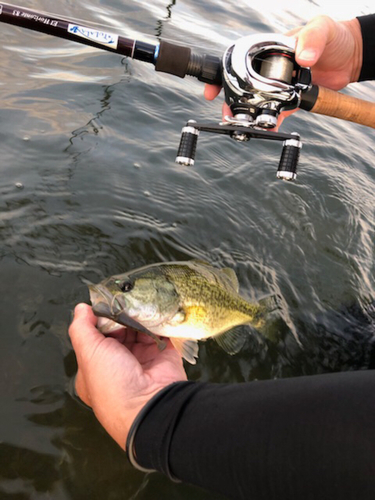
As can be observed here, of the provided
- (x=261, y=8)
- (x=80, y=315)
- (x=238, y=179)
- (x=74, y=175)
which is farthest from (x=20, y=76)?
(x=261, y=8)

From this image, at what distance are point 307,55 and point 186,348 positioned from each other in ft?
6.54

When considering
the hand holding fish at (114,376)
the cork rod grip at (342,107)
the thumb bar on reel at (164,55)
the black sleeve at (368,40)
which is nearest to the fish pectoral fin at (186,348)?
the hand holding fish at (114,376)

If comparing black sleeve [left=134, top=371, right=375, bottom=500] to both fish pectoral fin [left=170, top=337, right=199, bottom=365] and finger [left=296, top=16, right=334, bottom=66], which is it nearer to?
fish pectoral fin [left=170, top=337, right=199, bottom=365]

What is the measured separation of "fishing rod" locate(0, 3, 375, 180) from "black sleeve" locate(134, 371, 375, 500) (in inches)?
55.1

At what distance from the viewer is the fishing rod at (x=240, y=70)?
7.98 ft

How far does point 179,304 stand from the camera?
2.74 metres

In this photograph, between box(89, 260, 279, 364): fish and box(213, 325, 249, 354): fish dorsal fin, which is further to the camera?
box(213, 325, 249, 354): fish dorsal fin

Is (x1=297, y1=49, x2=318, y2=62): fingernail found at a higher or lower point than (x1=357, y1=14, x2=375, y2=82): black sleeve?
lower

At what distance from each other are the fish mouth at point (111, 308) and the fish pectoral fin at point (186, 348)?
0.47 metres

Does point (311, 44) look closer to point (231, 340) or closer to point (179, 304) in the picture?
point (179, 304)

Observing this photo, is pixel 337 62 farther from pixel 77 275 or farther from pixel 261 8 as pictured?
pixel 261 8

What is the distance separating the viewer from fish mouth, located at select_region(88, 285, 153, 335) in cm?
222

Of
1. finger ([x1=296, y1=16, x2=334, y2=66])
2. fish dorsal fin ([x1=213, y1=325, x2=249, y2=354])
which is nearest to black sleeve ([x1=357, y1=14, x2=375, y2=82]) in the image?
finger ([x1=296, y1=16, x2=334, y2=66])

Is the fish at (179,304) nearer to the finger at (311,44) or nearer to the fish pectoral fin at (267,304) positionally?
the fish pectoral fin at (267,304)
